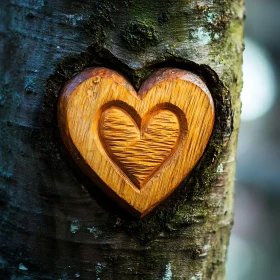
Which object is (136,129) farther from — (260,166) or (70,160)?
(260,166)

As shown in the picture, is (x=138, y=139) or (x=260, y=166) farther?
(x=260, y=166)

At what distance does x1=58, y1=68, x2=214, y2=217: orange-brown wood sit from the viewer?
1045 millimetres

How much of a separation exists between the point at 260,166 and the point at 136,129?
191 inches

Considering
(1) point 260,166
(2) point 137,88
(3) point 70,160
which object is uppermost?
(1) point 260,166

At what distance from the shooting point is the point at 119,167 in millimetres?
1068

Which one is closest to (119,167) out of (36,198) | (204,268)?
Answer: (36,198)

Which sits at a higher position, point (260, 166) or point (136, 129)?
point (260, 166)

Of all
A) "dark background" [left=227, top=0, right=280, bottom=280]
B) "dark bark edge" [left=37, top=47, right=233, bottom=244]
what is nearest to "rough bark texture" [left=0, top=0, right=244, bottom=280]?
"dark bark edge" [left=37, top=47, right=233, bottom=244]

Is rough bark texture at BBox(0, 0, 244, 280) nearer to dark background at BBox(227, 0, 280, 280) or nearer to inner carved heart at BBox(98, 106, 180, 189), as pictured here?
inner carved heart at BBox(98, 106, 180, 189)

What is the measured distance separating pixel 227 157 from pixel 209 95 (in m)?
0.16

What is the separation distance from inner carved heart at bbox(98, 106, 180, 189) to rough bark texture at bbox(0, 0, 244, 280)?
7cm

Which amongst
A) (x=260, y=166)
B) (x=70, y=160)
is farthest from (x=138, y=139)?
(x=260, y=166)

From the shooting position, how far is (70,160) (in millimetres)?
1077

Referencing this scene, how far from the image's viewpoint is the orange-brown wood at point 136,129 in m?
1.04
